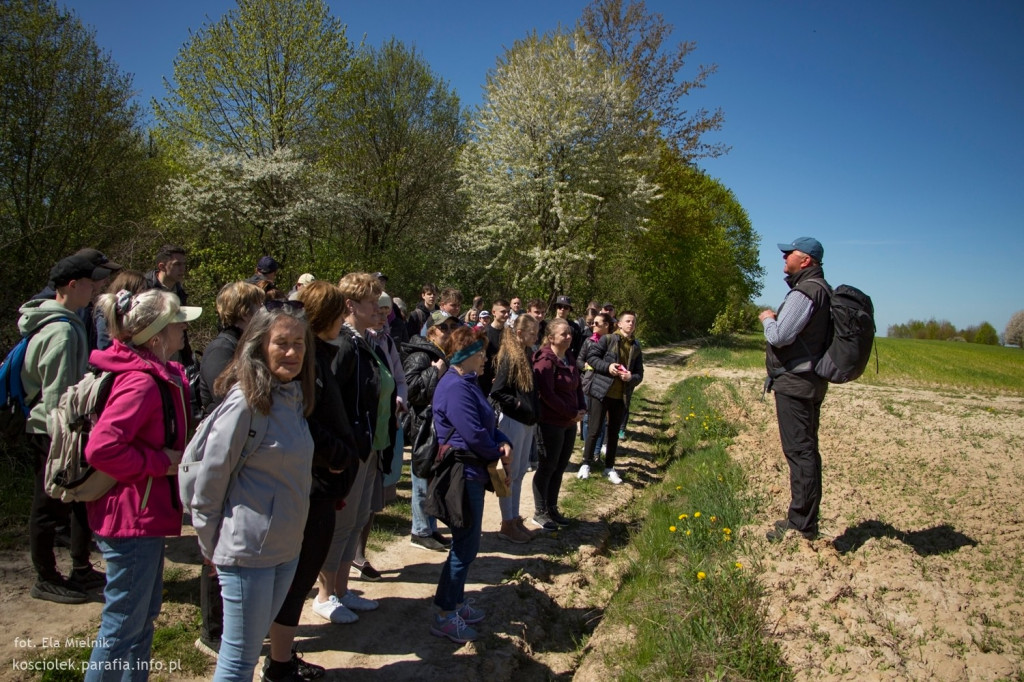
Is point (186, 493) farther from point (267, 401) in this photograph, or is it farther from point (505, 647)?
point (505, 647)

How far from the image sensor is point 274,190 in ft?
61.6

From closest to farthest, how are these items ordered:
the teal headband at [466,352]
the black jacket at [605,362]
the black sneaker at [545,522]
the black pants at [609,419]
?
the teal headband at [466,352] < the black sneaker at [545,522] < the black jacket at [605,362] < the black pants at [609,419]

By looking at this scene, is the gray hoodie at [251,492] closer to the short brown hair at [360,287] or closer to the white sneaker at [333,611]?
the short brown hair at [360,287]

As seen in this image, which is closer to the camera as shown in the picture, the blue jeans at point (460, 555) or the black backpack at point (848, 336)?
the blue jeans at point (460, 555)

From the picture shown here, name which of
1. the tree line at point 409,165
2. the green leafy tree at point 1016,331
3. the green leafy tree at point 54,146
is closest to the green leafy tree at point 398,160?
the tree line at point 409,165

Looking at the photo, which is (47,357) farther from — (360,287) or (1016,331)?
(1016,331)

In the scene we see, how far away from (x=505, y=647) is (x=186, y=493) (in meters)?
2.43

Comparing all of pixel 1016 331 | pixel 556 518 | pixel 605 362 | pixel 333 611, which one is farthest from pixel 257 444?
pixel 1016 331

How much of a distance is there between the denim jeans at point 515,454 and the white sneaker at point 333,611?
74.2 inches

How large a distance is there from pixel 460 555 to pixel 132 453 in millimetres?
2099

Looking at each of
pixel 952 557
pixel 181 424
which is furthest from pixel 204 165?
pixel 952 557

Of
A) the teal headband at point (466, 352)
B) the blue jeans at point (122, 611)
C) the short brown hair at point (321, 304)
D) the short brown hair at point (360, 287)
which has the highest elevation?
the short brown hair at point (360, 287)

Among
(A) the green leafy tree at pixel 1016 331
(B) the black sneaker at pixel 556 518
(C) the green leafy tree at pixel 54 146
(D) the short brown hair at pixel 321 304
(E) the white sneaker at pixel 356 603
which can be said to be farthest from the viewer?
(A) the green leafy tree at pixel 1016 331

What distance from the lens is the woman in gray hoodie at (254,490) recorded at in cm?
253
